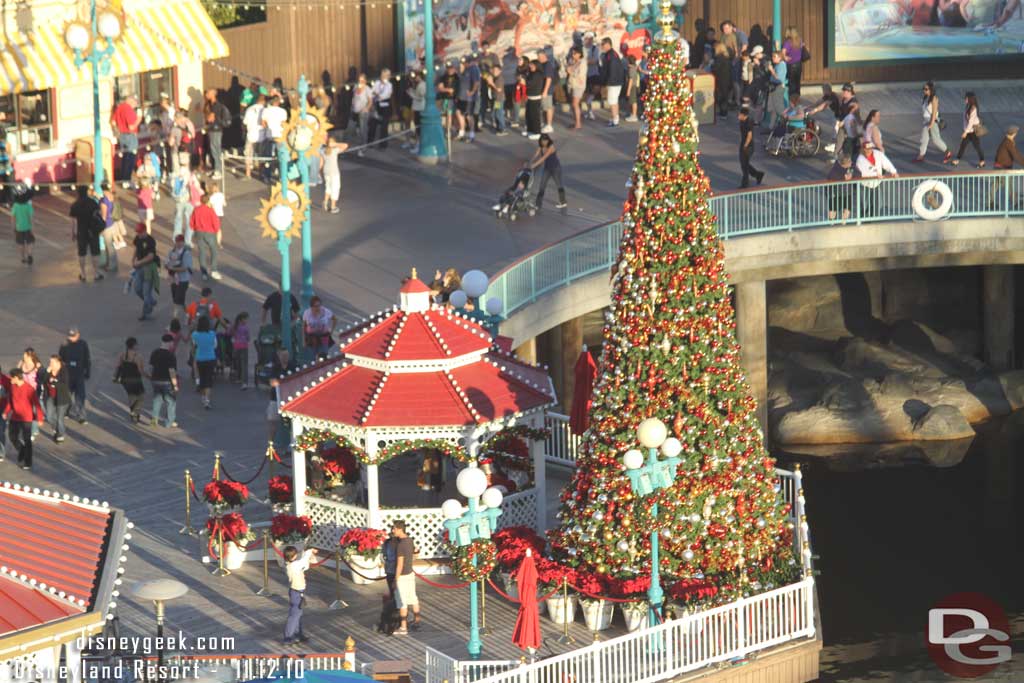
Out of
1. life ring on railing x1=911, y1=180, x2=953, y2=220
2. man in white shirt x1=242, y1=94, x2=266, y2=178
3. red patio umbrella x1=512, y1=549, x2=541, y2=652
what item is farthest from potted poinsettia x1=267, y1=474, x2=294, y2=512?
man in white shirt x1=242, y1=94, x2=266, y2=178

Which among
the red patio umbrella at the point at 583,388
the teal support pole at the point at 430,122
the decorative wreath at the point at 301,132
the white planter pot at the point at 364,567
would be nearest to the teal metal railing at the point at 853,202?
the decorative wreath at the point at 301,132

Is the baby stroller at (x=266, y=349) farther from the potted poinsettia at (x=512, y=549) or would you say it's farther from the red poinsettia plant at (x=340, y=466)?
the potted poinsettia at (x=512, y=549)

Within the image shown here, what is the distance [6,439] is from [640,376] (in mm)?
9753

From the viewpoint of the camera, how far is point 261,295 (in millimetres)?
40031

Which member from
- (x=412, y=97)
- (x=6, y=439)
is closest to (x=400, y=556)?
(x=6, y=439)

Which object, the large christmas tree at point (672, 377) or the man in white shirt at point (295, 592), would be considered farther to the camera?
the large christmas tree at point (672, 377)

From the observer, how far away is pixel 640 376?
2884 cm

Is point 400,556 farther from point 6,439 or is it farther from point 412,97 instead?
point 412,97

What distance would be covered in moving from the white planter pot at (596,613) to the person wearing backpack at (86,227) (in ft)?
48.2

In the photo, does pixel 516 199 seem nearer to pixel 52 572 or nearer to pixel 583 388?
pixel 583 388

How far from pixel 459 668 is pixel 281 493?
510cm

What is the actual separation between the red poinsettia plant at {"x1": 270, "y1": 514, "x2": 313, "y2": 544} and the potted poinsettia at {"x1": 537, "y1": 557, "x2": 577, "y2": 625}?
2856 millimetres

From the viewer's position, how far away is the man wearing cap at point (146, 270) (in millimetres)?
38594

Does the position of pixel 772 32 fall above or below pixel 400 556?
above
